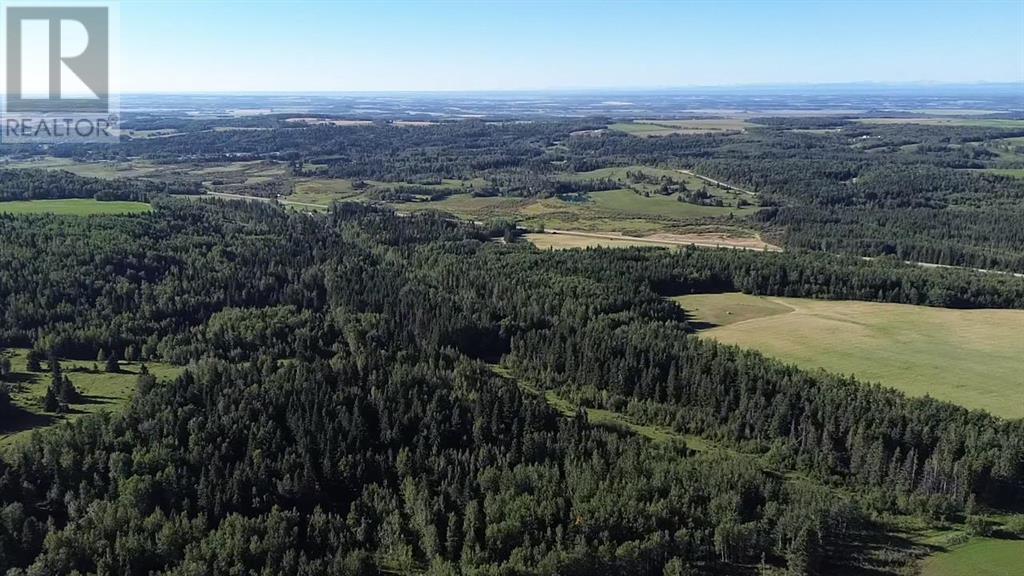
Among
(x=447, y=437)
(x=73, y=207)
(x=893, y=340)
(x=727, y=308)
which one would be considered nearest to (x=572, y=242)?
(x=727, y=308)

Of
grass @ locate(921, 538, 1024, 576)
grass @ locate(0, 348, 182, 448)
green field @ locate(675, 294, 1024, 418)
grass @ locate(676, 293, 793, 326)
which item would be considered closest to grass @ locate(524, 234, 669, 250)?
grass @ locate(676, 293, 793, 326)

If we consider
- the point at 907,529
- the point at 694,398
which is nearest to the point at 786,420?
the point at 694,398

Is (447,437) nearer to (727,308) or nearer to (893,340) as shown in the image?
(727,308)

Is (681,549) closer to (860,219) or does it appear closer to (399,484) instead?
(399,484)

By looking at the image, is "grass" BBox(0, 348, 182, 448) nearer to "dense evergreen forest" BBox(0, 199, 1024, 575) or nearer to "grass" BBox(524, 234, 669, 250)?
"dense evergreen forest" BBox(0, 199, 1024, 575)

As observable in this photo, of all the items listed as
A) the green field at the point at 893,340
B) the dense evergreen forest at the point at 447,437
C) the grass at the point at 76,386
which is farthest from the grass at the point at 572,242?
the grass at the point at 76,386

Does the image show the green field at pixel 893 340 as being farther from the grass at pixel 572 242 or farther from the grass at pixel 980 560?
the grass at pixel 572 242
